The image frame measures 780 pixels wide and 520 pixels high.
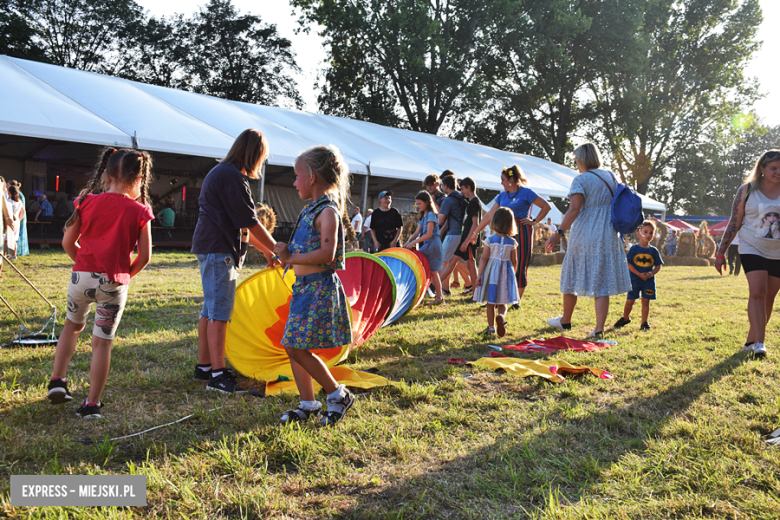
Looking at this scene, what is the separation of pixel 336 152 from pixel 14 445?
2.15 metres

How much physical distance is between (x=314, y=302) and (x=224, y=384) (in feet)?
3.44

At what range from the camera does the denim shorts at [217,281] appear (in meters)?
3.50

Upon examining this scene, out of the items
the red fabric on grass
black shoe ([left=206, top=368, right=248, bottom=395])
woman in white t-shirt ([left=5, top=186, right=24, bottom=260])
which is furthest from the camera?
woman in white t-shirt ([left=5, top=186, right=24, bottom=260])

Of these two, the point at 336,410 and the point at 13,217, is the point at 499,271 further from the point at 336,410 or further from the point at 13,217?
the point at 13,217

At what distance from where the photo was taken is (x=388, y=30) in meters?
28.8

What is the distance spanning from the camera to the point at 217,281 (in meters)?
3.50

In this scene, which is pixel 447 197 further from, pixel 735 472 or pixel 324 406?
pixel 735 472

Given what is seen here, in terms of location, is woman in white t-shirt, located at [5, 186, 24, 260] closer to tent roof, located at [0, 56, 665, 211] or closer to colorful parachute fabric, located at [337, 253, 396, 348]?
tent roof, located at [0, 56, 665, 211]

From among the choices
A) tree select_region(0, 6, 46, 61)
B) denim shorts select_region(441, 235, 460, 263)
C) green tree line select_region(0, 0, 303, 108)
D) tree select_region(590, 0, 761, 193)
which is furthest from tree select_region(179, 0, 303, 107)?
denim shorts select_region(441, 235, 460, 263)

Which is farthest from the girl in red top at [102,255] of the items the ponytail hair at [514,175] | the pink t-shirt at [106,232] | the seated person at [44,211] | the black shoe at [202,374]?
Result: the seated person at [44,211]

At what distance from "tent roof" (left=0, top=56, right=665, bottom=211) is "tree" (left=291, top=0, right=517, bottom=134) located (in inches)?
327

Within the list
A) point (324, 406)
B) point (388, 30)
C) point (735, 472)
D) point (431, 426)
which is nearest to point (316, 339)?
point (324, 406)

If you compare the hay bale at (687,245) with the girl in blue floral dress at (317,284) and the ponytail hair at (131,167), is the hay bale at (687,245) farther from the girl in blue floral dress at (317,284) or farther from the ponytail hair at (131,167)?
the ponytail hair at (131,167)

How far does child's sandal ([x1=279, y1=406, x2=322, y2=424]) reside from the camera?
2.88 m
